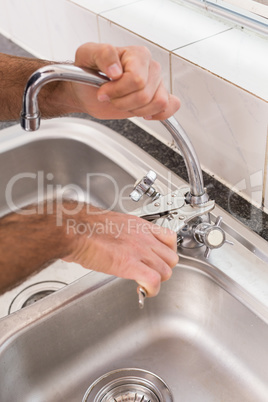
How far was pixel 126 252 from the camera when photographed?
0.69m

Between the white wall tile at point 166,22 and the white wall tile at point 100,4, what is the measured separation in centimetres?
2

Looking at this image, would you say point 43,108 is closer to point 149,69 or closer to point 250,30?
point 149,69

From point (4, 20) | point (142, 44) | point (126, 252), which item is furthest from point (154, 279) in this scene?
point (4, 20)

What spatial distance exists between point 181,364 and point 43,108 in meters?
0.49

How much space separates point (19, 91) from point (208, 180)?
371 mm

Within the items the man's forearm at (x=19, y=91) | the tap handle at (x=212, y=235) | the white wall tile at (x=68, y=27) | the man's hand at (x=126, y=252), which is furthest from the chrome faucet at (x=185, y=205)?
the white wall tile at (x=68, y=27)

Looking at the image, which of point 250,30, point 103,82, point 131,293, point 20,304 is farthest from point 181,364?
point 250,30

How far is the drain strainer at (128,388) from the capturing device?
0.86 m

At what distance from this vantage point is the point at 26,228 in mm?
658

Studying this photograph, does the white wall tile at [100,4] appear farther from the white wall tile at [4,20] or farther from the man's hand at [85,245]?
the man's hand at [85,245]

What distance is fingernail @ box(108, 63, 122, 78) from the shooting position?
643 millimetres

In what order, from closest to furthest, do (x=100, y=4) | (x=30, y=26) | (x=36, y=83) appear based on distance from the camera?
(x=36, y=83) < (x=100, y=4) < (x=30, y=26)

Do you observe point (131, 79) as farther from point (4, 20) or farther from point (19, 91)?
point (4, 20)

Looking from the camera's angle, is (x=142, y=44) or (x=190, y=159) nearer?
(x=190, y=159)
